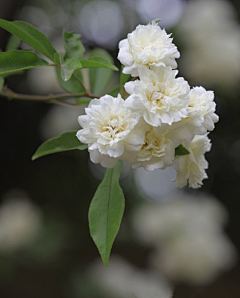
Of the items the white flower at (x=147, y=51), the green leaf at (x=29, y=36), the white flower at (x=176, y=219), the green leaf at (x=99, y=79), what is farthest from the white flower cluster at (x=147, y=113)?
the white flower at (x=176, y=219)

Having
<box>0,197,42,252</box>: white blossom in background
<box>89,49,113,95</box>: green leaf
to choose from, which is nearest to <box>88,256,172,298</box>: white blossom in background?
<box>0,197,42,252</box>: white blossom in background

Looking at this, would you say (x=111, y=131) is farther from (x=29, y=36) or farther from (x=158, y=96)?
(x=29, y=36)

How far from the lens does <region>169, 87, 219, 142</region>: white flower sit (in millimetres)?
301

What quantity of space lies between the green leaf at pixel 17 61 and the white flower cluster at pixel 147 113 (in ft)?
0.27

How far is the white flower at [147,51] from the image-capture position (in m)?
0.30

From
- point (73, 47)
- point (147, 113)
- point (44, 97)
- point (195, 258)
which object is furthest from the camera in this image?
point (195, 258)

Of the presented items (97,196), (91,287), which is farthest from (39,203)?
(97,196)

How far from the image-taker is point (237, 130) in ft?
2.95

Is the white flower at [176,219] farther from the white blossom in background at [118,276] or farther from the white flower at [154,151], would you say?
the white flower at [154,151]

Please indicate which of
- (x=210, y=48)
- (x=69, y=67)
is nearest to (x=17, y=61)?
(x=69, y=67)

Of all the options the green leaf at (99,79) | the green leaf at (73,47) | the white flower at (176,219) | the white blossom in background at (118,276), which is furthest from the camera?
the white flower at (176,219)

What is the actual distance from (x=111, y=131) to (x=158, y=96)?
0.05 metres

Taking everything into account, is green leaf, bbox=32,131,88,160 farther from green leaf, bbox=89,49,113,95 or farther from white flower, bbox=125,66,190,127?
green leaf, bbox=89,49,113,95

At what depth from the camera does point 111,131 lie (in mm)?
290
